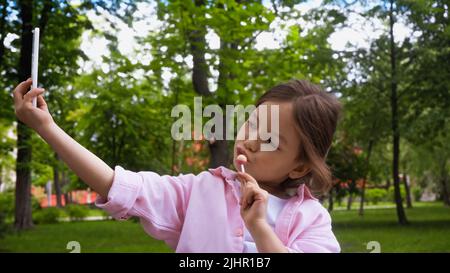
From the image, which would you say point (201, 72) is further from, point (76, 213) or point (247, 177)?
point (76, 213)

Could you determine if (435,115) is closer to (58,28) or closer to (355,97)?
(355,97)

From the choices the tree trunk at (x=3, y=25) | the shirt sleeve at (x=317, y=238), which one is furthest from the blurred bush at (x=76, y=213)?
the shirt sleeve at (x=317, y=238)

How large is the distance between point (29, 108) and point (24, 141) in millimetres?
8860

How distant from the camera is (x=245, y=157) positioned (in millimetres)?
1269

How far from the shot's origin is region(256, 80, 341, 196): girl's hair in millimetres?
1340

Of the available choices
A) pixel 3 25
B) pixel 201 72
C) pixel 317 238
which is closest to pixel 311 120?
pixel 317 238

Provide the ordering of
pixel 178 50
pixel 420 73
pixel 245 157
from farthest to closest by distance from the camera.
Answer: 1. pixel 420 73
2. pixel 178 50
3. pixel 245 157

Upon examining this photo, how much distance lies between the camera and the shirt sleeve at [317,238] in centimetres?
120

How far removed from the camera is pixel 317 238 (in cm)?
124

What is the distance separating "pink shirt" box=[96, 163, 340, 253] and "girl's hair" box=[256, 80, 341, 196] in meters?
0.12

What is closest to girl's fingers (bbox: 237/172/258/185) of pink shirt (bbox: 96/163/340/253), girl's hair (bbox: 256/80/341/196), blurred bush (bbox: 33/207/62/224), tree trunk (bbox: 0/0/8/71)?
pink shirt (bbox: 96/163/340/253)

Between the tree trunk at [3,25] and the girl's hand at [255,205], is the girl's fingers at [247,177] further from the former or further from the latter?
the tree trunk at [3,25]
